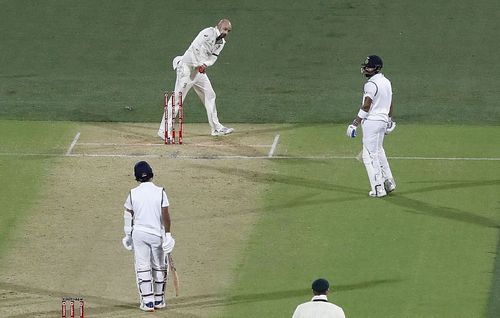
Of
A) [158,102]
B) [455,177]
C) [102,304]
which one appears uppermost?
[158,102]

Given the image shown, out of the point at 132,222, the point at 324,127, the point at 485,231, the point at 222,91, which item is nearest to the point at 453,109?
the point at 324,127

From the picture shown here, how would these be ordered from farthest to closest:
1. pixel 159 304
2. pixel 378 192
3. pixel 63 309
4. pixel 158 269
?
pixel 378 192 < pixel 159 304 < pixel 158 269 < pixel 63 309

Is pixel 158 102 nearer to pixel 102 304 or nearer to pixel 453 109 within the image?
pixel 453 109

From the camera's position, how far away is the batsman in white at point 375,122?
2725 cm

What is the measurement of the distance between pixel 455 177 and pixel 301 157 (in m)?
3.16

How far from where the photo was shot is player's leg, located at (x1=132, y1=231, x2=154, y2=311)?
2212 centimetres

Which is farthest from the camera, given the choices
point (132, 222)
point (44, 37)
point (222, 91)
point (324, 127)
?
point (44, 37)

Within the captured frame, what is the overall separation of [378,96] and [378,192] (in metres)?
1.74

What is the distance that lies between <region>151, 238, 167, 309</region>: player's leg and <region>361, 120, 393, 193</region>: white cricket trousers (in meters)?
6.30

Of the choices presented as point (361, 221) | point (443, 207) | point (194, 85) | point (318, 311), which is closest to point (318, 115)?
point (194, 85)

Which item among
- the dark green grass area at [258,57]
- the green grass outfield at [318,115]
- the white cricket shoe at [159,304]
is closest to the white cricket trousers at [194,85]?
the green grass outfield at [318,115]

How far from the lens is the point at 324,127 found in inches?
1271

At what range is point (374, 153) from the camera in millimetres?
27484

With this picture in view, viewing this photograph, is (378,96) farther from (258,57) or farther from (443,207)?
(258,57)
